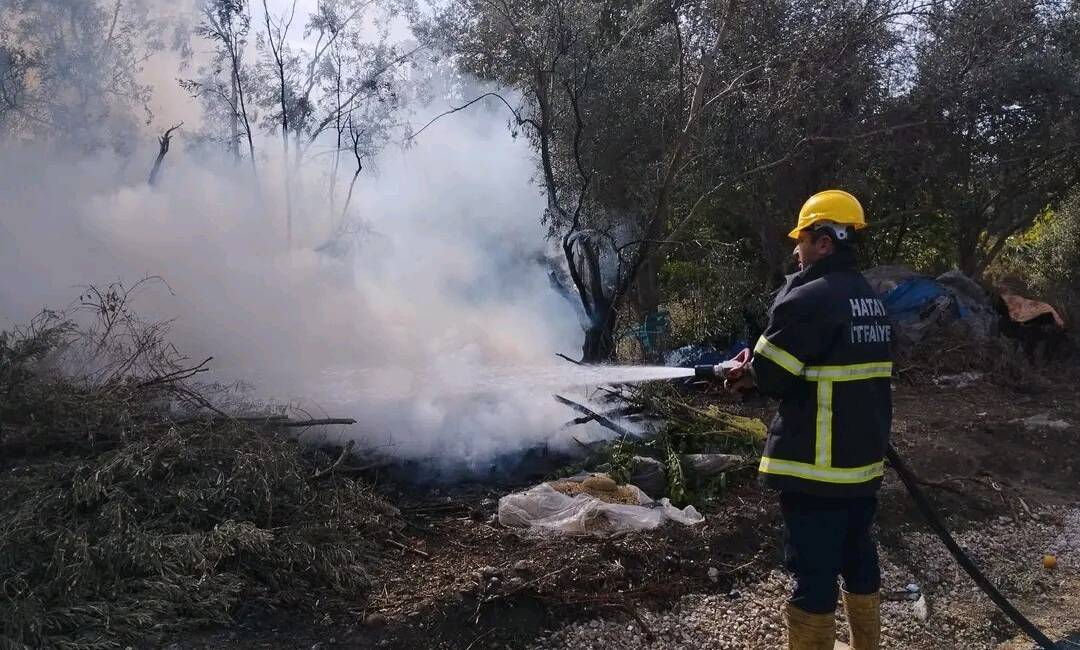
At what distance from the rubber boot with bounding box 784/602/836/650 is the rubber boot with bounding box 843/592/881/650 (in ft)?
0.75

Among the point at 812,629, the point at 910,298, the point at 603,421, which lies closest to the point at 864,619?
the point at 812,629

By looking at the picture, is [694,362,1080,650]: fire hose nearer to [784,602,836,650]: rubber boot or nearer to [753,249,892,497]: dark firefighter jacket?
[753,249,892,497]: dark firefighter jacket

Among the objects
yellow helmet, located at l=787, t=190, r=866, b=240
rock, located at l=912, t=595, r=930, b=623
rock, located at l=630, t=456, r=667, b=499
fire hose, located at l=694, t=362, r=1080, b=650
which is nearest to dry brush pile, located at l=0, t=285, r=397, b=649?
rock, located at l=630, t=456, r=667, b=499

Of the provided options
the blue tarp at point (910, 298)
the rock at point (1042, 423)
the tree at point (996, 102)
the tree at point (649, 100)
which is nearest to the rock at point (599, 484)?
the tree at point (649, 100)

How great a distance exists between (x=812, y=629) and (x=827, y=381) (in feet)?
2.98

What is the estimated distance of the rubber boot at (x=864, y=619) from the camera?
3.21 m

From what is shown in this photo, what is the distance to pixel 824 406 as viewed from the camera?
2.99 metres

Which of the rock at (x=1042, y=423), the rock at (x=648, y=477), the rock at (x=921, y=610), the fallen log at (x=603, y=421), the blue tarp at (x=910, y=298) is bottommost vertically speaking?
the rock at (x=921, y=610)

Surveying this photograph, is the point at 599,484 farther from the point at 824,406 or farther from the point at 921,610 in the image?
the point at 824,406

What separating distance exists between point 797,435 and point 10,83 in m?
10.8

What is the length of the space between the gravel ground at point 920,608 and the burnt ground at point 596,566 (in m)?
0.02

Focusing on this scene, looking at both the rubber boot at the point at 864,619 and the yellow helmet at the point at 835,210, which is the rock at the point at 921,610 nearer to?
the rubber boot at the point at 864,619

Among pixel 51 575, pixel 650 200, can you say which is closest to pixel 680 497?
pixel 51 575

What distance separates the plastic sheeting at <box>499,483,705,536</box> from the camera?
14.6ft
